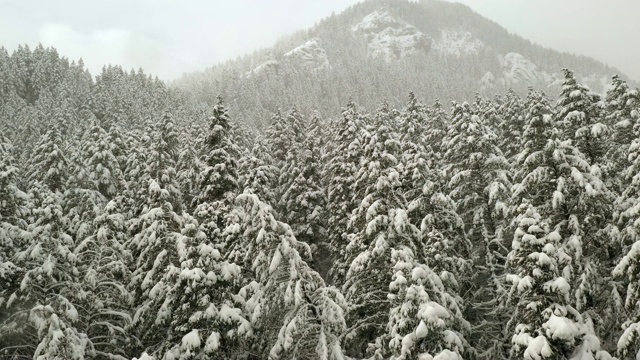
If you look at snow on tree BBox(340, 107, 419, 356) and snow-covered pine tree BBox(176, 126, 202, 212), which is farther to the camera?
snow-covered pine tree BBox(176, 126, 202, 212)

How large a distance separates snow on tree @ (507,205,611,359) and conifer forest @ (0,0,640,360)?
50 mm

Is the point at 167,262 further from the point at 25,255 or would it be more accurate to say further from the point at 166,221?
the point at 25,255

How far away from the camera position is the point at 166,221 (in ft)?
65.3

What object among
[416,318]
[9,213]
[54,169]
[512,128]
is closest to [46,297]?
[9,213]

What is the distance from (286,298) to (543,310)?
7153mm

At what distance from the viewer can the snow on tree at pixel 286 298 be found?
513 inches

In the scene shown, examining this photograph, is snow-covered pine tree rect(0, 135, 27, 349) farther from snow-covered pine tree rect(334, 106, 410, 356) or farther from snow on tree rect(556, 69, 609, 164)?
snow on tree rect(556, 69, 609, 164)

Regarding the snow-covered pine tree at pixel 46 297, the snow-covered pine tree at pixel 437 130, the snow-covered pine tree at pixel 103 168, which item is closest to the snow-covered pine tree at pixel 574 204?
the snow-covered pine tree at pixel 46 297

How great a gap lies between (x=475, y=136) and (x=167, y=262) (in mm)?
15617

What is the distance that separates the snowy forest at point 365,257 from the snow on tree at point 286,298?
2.5 inches

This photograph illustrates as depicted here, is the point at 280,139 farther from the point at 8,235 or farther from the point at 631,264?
the point at 631,264

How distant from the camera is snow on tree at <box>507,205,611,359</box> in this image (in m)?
12.0

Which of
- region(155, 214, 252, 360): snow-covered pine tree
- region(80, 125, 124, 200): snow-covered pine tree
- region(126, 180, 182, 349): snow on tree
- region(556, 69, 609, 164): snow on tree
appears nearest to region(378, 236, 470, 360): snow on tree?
region(155, 214, 252, 360): snow-covered pine tree

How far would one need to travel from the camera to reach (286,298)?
13211mm
